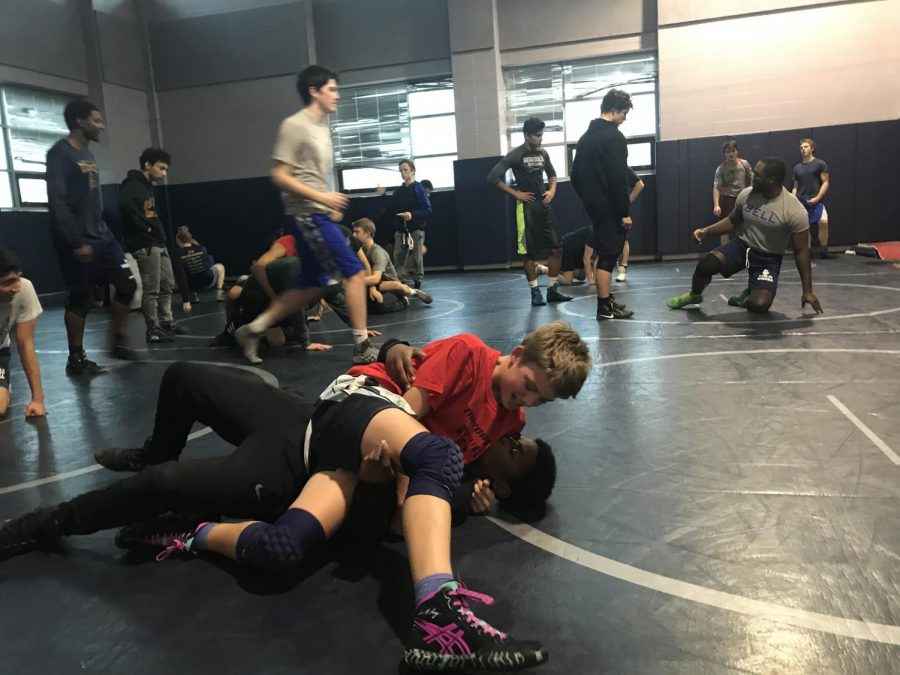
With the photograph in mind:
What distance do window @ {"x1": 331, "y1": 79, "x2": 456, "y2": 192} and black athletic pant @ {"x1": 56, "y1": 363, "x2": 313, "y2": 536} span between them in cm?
1141

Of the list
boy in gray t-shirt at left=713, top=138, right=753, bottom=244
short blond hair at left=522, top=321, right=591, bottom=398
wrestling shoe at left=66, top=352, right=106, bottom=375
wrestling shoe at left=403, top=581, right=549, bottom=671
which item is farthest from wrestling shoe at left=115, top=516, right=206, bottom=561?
boy in gray t-shirt at left=713, top=138, right=753, bottom=244

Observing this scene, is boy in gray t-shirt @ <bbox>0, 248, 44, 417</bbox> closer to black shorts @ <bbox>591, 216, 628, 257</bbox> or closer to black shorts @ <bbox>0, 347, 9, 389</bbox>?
black shorts @ <bbox>0, 347, 9, 389</bbox>

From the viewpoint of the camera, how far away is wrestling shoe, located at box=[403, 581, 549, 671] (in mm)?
1416

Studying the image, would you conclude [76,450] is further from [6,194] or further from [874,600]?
[6,194]

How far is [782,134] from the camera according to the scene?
11.3 m

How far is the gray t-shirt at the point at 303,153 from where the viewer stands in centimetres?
427

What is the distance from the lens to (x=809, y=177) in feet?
33.5

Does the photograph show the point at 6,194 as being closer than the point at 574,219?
Yes

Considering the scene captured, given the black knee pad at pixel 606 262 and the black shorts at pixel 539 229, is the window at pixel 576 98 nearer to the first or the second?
the black shorts at pixel 539 229

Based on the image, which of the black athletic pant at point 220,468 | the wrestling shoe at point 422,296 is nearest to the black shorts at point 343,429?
the black athletic pant at point 220,468

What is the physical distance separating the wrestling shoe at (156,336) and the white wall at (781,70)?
29.0 ft

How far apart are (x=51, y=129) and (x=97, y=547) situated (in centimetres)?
1252

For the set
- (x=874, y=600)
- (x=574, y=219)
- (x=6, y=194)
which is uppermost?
(x=6, y=194)

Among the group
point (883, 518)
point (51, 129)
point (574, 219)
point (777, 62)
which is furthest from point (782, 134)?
point (51, 129)
